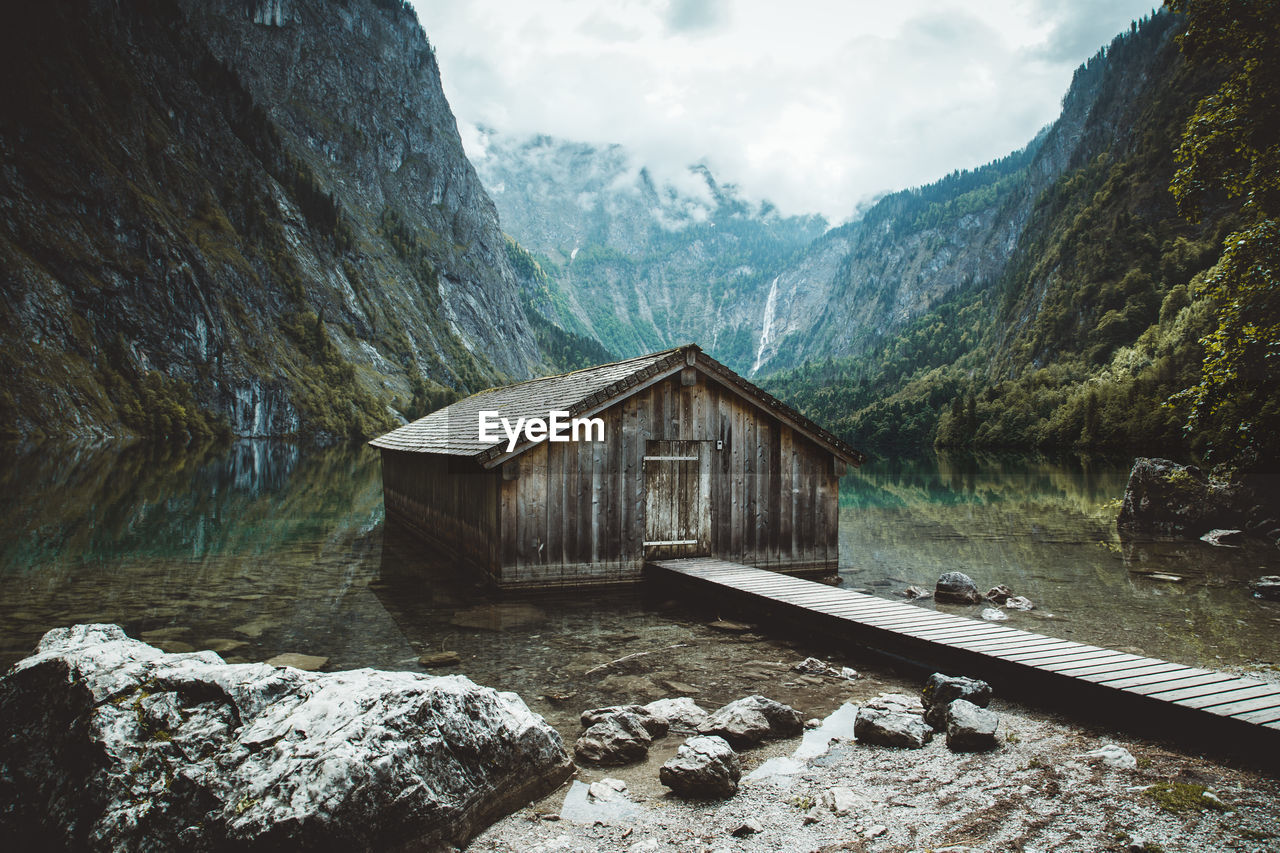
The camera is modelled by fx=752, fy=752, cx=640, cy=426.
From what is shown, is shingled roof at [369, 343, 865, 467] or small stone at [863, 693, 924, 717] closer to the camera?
small stone at [863, 693, 924, 717]

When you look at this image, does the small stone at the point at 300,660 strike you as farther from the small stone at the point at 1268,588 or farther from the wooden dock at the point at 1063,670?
the small stone at the point at 1268,588

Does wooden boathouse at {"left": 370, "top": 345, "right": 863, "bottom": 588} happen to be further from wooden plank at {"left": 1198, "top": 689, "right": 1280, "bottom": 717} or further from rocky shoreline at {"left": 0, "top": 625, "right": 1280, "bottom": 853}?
wooden plank at {"left": 1198, "top": 689, "right": 1280, "bottom": 717}

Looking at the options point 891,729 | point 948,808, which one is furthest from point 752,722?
point 948,808

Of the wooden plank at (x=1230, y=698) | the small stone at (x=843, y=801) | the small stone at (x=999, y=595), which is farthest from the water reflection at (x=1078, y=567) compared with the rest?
the small stone at (x=843, y=801)

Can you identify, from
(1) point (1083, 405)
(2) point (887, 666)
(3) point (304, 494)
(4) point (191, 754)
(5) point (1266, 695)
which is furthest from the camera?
(1) point (1083, 405)

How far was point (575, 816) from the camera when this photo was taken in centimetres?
571

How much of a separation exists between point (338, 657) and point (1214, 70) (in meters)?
168

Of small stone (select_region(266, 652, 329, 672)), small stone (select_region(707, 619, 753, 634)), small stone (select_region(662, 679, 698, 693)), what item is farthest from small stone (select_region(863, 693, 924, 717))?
small stone (select_region(266, 652, 329, 672))

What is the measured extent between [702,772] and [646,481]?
9604 mm

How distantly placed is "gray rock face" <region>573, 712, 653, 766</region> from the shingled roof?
24.2 feet

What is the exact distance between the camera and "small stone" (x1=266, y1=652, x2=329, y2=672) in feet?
33.1

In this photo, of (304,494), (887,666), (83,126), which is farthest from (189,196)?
(887,666)

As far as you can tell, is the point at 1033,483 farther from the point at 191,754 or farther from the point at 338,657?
the point at 191,754

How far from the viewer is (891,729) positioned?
693 centimetres
